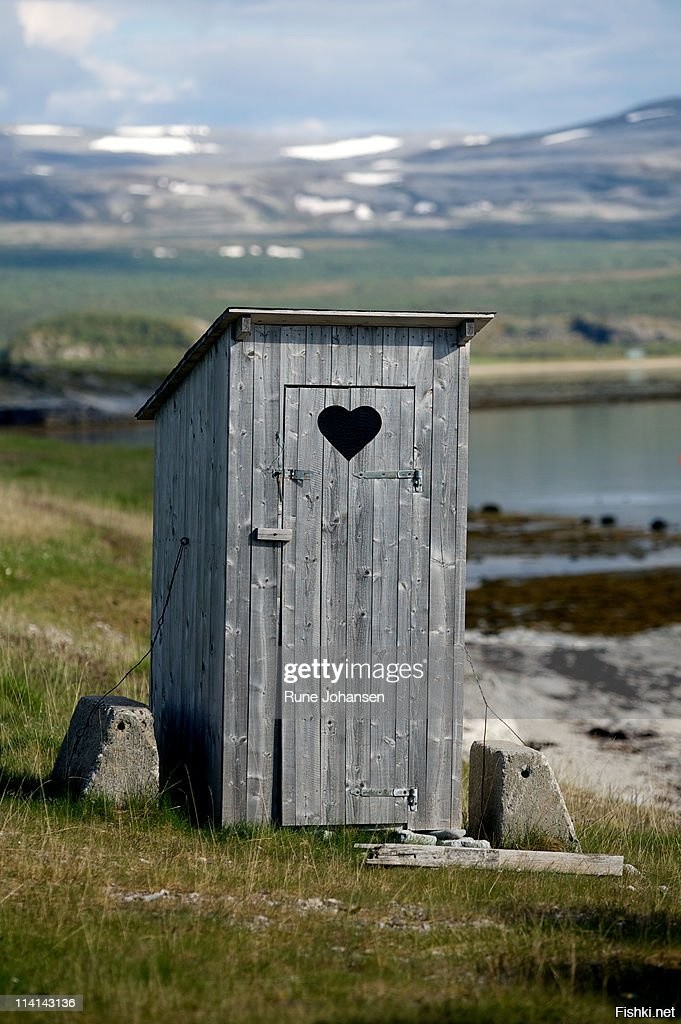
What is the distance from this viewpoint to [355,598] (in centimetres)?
864

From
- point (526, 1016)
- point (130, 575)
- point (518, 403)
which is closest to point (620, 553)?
point (130, 575)

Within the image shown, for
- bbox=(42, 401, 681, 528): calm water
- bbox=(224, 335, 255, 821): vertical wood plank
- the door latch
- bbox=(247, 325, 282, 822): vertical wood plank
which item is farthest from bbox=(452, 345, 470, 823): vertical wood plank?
bbox=(42, 401, 681, 528): calm water

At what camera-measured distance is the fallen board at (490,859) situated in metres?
8.00

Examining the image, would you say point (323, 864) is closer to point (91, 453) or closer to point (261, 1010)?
point (261, 1010)

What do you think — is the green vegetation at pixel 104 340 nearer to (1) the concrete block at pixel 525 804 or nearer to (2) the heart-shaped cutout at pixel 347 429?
(2) the heart-shaped cutout at pixel 347 429

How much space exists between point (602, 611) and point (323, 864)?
62.2 ft

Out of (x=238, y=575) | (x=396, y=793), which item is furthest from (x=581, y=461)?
(x=238, y=575)

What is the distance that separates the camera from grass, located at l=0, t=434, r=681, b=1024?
5777mm

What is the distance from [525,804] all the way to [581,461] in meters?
57.4

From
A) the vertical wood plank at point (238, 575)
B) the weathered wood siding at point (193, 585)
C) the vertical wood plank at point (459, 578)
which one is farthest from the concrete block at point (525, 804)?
the weathered wood siding at point (193, 585)

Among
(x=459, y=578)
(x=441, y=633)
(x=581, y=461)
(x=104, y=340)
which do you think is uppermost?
(x=104, y=340)

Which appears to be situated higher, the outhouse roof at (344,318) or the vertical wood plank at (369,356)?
the outhouse roof at (344,318)

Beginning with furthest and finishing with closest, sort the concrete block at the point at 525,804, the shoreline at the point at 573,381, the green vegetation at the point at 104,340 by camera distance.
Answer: the green vegetation at the point at 104,340 < the shoreline at the point at 573,381 < the concrete block at the point at 525,804

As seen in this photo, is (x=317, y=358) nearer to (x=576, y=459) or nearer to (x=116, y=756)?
(x=116, y=756)
